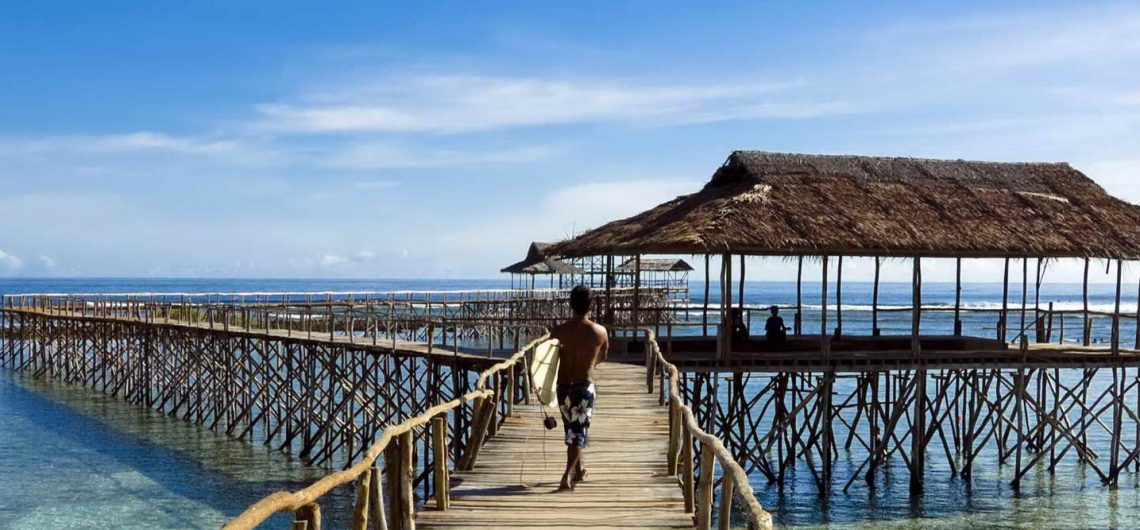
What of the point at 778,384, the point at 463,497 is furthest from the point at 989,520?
the point at 463,497

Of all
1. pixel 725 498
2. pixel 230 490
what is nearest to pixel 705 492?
pixel 725 498

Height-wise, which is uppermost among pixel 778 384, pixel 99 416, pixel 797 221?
pixel 797 221

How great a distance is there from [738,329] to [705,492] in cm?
1170

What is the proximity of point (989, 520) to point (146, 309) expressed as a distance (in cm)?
2227

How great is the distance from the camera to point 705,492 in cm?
637

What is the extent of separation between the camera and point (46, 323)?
37531 mm

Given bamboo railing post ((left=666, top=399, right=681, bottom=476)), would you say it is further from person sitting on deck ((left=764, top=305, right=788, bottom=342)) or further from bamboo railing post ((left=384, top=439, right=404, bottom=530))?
person sitting on deck ((left=764, top=305, right=788, bottom=342))

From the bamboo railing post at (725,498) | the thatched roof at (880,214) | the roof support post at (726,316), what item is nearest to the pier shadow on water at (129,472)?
the roof support post at (726,316)

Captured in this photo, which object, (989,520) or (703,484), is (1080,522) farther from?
(703,484)

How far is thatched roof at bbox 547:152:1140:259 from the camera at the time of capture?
1716 cm

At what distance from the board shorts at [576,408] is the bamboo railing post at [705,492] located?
193cm

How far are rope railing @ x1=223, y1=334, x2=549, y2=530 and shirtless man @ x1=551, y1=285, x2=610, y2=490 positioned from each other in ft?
2.77

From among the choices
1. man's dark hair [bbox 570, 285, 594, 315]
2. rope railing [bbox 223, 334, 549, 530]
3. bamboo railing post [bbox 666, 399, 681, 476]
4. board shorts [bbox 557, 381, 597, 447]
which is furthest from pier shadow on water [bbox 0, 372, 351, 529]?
man's dark hair [bbox 570, 285, 594, 315]

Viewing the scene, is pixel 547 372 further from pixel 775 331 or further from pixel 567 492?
pixel 775 331
